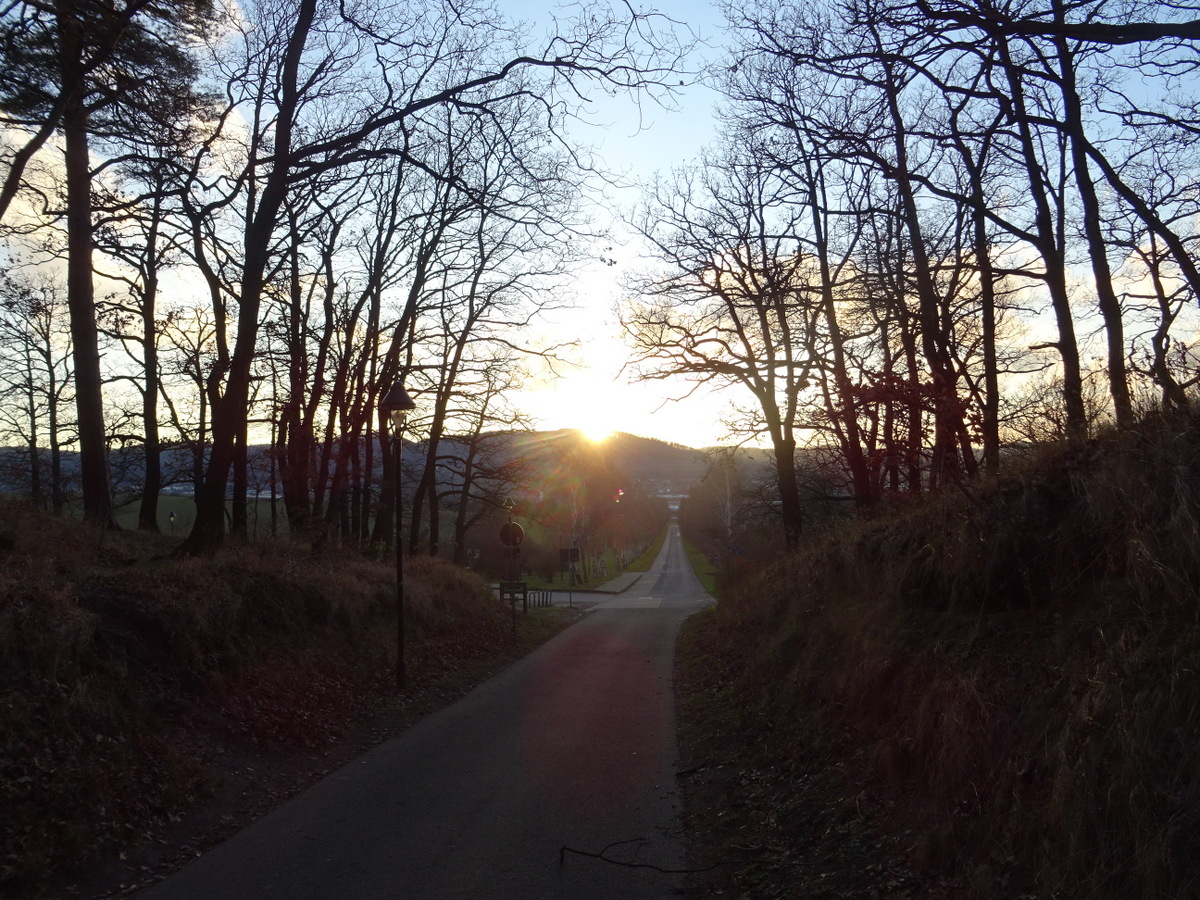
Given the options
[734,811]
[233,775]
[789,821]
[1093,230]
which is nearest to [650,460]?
[1093,230]

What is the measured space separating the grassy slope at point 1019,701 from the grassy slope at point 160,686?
165 inches

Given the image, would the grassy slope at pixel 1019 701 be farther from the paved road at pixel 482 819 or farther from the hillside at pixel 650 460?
the hillside at pixel 650 460

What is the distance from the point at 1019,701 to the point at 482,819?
394 centimetres

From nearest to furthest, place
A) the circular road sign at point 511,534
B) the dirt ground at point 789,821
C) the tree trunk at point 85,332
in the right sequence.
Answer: the dirt ground at point 789,821, the tree trunk at point 85,332, the circular road sign at point 511,534

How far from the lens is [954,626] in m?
6.62

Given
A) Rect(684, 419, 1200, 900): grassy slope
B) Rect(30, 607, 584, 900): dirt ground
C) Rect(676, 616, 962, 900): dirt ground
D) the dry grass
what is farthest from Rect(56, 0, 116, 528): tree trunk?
Rect(684, 419, 1200, 900): grassy slope

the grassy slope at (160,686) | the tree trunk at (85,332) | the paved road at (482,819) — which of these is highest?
the tree trunk at (85,332)

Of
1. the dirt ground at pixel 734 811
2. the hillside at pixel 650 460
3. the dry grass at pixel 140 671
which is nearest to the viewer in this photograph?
the dirt ground at pixel 734 811

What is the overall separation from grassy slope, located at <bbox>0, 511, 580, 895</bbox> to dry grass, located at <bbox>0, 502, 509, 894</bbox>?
0.7 inches

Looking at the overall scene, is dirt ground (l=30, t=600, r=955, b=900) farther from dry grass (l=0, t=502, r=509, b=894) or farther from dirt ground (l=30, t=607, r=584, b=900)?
dry grass (l=0, t=502, r=509, b=894)

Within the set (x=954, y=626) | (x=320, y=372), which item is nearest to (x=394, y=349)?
(x=320, y=372)

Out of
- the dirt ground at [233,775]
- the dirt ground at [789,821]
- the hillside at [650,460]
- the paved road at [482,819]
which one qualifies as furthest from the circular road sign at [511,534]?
the hillside at [650,460]

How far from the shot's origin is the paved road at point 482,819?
532 cm

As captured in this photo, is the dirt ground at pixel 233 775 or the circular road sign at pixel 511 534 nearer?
the dirt ground at pixel 233 775
